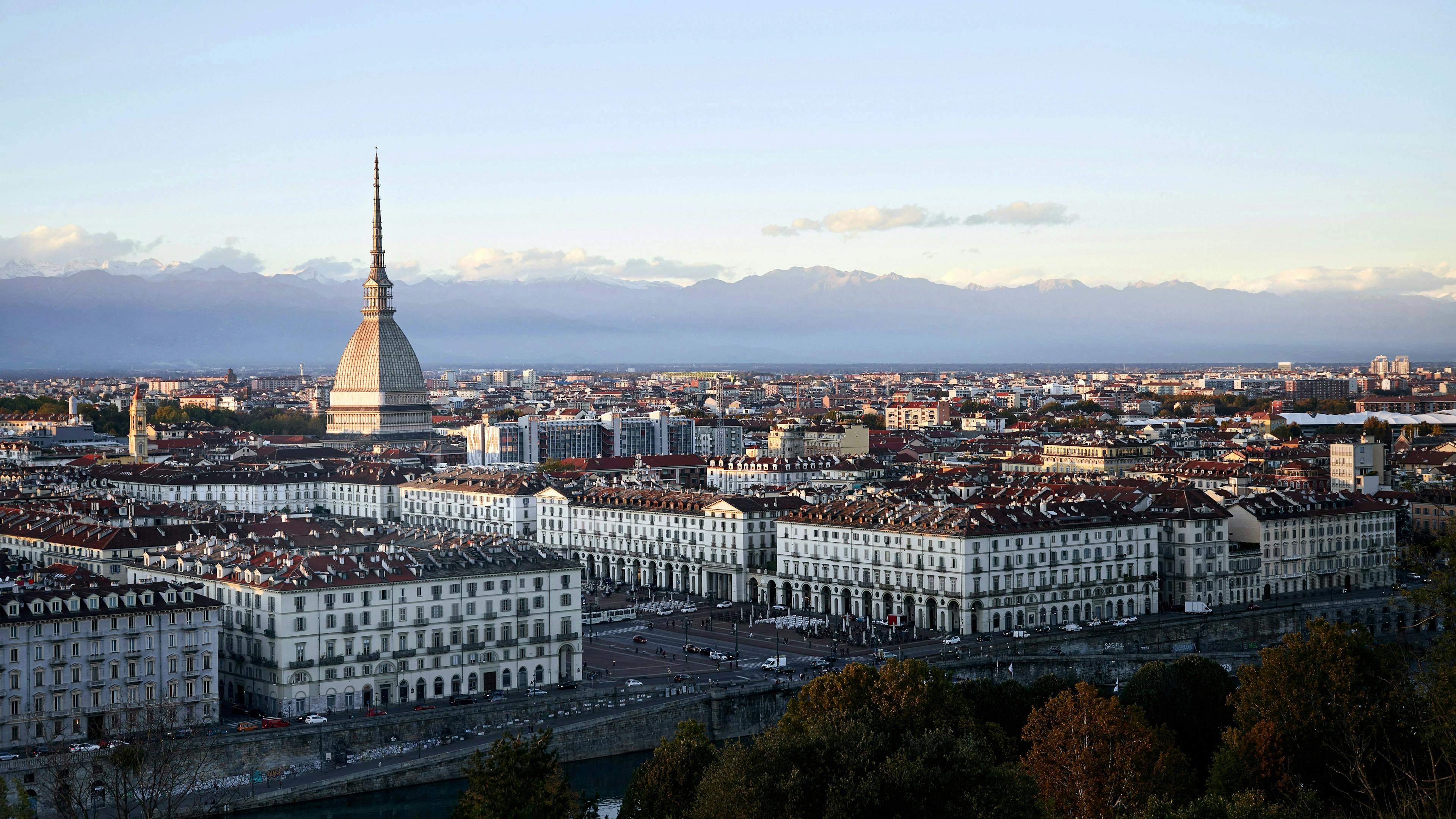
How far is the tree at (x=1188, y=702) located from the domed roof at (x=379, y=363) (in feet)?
404

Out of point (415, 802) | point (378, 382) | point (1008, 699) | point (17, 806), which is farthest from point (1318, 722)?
Answer: point (378, 382)

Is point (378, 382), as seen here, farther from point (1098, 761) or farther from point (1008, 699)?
point (1098, 761)

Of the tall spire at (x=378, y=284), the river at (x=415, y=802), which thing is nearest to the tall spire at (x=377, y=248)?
the tall spire at (x=378, y=284)

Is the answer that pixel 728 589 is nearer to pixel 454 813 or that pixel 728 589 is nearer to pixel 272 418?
pixel 454 813

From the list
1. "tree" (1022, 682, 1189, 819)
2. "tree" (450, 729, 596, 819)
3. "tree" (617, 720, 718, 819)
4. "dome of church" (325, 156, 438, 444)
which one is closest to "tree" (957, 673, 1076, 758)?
"tree" (1022, 682, 1189, 819)

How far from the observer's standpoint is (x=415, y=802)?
149 feet

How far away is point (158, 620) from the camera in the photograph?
48.1m

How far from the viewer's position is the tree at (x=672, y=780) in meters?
36.9

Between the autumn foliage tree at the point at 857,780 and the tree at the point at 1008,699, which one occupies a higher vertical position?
the autumn foliage tree at the point at 857,780

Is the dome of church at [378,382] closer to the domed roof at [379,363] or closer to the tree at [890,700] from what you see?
the domed roof at [379,363]

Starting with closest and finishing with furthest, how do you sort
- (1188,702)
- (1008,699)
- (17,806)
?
(17,806) → (1008,699) → (1188,702)

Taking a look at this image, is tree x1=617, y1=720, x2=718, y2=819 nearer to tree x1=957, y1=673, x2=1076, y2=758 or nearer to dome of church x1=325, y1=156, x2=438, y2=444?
tree x1=957, y1=673, x2=1076, y2=758

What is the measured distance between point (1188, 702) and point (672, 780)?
61.6 feet

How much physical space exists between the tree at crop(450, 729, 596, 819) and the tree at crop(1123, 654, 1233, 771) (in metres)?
19.1
